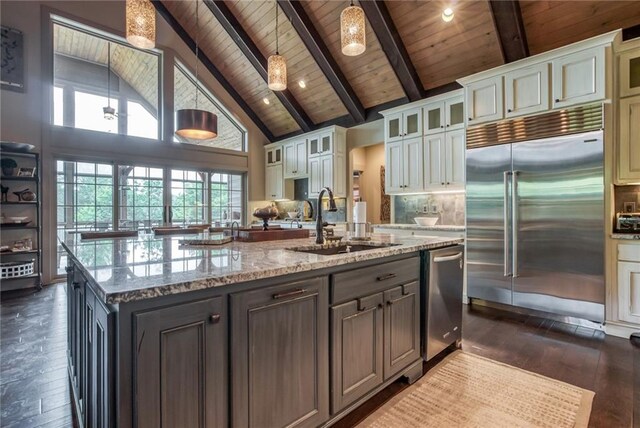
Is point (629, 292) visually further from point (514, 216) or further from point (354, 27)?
point (354, 27)

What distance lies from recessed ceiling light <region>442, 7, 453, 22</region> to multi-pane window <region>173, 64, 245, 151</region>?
4.43 metres

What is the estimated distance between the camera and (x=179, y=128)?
10.6 ft

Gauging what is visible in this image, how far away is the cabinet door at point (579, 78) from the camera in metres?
2.92

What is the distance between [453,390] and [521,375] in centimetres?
57

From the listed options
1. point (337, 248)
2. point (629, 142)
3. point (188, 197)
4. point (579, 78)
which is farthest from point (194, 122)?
point (629, 142)

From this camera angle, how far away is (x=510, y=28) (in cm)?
356

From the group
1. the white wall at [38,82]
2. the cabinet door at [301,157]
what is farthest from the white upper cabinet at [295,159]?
Result: the white wall at [38,82]

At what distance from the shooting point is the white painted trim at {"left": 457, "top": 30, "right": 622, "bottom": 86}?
9.39ft

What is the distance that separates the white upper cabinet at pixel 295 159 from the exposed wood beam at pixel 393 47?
2.33m

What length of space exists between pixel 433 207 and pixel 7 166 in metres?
6.01

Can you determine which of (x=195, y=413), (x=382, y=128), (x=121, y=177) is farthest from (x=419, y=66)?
(x=121, y=177)

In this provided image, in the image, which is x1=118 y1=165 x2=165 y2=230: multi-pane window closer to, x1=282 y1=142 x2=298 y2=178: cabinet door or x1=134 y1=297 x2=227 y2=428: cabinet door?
x1=282 y1=142 x2=298 y2=178: cabinet door

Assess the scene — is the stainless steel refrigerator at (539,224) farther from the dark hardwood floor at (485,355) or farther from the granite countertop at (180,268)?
the granite countertop at (180,268)

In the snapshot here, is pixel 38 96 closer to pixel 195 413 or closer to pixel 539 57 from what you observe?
pixel 195 413
